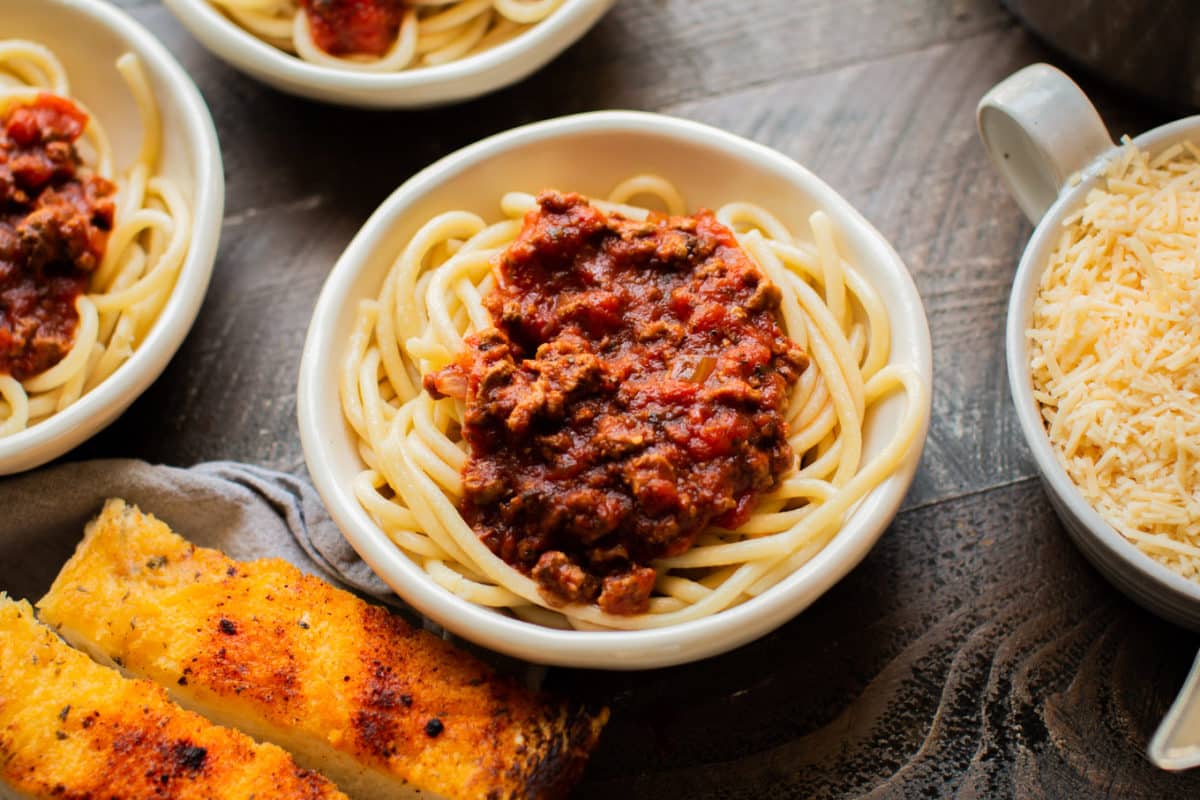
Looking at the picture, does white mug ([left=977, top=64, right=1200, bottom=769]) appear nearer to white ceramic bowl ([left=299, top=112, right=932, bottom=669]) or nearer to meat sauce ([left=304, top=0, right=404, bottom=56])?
white ceramic bowl ([left=299, top=112, right=932, bottom=669])

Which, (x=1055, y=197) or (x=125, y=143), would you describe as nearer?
(x=1055, y=197)

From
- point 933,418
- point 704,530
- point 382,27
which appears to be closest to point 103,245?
point 382,27

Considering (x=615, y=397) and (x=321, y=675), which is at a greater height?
(x=615, y=397)

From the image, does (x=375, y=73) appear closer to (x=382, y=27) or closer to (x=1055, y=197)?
(x=382, y=27)

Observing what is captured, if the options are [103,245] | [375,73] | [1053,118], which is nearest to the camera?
[1053,118]

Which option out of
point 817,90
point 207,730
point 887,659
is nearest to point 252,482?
point 207,730

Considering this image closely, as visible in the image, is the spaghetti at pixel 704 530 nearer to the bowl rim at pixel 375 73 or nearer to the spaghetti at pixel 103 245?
the bowl rim at pixel 375 73

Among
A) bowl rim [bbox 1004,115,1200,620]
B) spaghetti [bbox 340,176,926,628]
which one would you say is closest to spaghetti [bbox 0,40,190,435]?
spaghetti [bbox 340,176,926,628]
